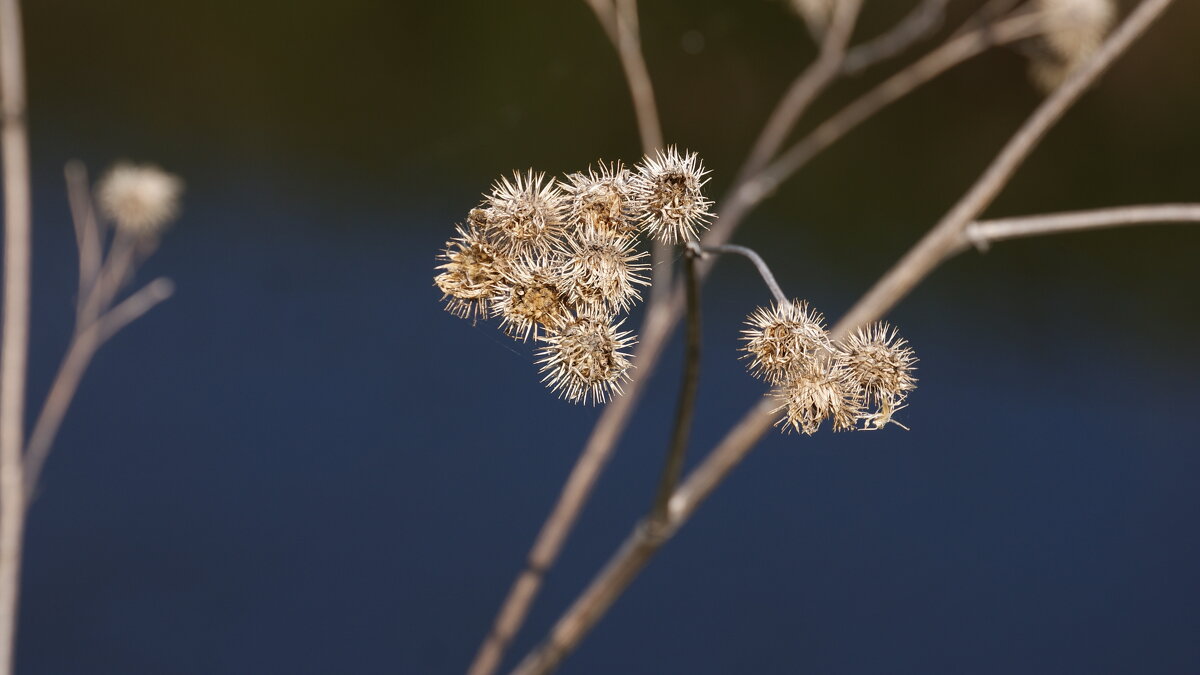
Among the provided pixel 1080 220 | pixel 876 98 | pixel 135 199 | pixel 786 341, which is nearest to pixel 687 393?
pixel 786 341

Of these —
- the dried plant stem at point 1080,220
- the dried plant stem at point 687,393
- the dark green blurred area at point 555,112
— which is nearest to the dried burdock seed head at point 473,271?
the dried plant stem at point 687,393

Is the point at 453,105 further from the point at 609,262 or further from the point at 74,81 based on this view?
the point at 609,262

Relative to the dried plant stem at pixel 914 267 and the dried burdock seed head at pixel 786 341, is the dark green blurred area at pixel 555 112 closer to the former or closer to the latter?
the dried plant stem at pixel 914 267

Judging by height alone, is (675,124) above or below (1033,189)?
below

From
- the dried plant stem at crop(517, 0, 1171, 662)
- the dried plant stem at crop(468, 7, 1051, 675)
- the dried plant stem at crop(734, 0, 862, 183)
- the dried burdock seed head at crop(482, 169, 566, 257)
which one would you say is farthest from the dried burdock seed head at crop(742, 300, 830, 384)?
the dried plant stem at crop(734, 0, 862, 183)

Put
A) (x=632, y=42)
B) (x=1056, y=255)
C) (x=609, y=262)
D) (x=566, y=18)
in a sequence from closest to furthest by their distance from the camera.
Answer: (x=609, y=262) < (x=632, y=42) < (x=566, y=18) < (x=1056, y=255)

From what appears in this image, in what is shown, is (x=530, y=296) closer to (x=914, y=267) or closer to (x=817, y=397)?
(x=817, y=397)

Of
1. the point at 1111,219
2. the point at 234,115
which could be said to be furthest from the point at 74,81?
the point at 1111,219
